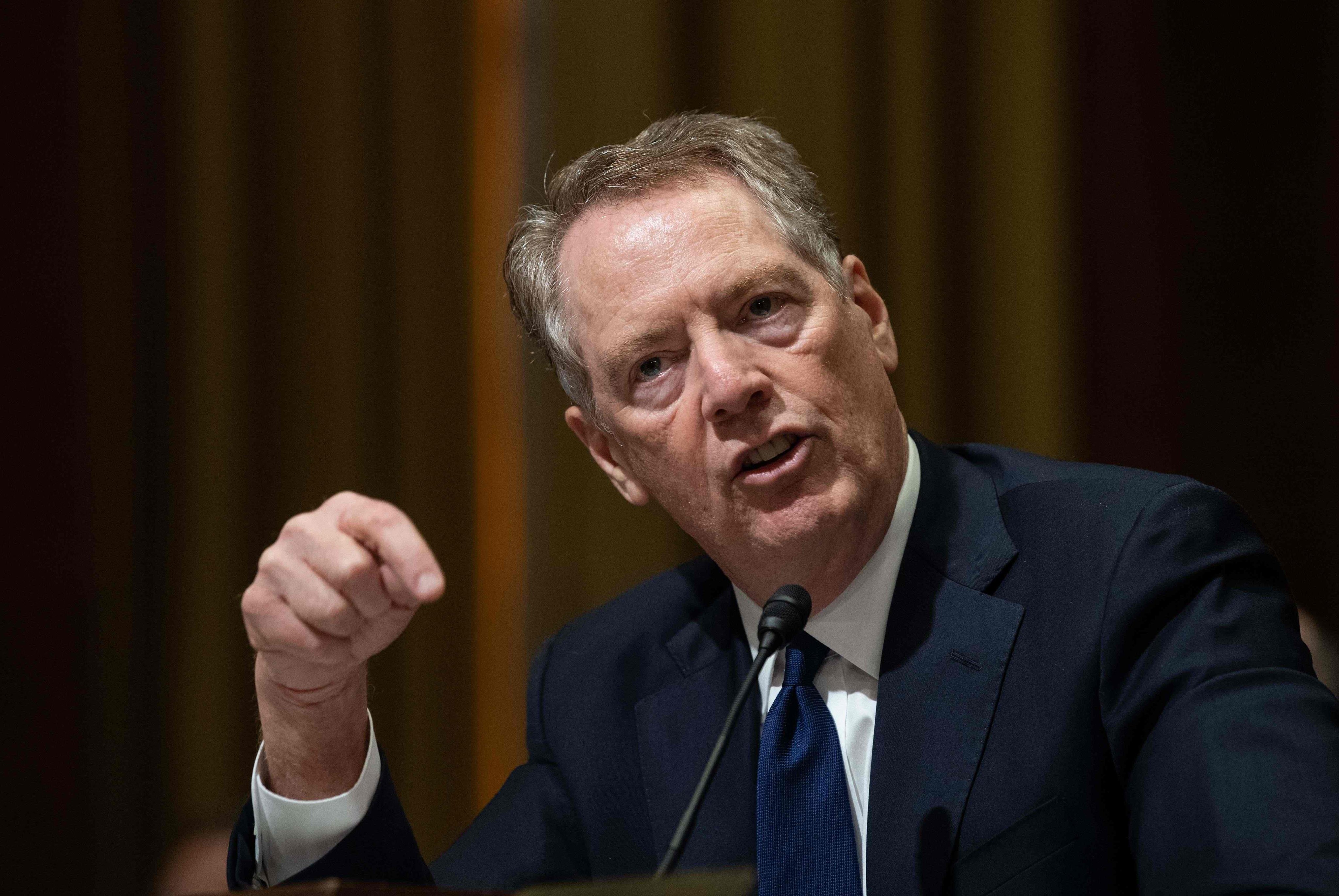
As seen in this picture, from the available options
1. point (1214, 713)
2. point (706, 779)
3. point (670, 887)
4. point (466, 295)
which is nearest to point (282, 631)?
point (706, 779)

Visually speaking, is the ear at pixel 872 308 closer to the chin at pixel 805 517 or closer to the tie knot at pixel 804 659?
the chin at pixel 805 517

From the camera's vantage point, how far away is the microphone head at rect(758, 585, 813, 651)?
1.24 m

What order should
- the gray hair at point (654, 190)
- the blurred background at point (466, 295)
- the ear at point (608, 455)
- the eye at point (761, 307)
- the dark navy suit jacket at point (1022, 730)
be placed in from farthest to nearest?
1. the blurred background at point (466, 295)
2. the ear at point (608, 455)
3. the gray hair at point (654, 190)
4. the eye at point (761, 307)
5. the dark navy suit jacket at point (1022, 730)

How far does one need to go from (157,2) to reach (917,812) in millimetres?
2870

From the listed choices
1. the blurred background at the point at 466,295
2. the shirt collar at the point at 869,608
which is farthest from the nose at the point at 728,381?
the blurred background at the point at 466,295

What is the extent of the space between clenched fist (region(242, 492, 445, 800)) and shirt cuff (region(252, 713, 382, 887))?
0.9 inches

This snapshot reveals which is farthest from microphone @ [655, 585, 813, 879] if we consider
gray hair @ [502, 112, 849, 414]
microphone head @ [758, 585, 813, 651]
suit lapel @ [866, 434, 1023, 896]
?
gray hair @ [502, 112, 849, 414]

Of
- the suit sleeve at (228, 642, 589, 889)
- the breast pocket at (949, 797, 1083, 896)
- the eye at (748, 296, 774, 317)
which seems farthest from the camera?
the eye at (748, 296, 774, 317)

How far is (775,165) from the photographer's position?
1.83m

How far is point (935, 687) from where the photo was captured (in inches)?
58.6

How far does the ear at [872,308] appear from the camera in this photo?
72.3 inches

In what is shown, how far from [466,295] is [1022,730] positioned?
218 cm

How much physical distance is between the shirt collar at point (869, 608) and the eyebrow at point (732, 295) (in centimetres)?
35

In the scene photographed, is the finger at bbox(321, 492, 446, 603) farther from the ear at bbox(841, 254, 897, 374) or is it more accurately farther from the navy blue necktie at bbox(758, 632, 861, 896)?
the ear at bbox(841, 254, 897, 374)
